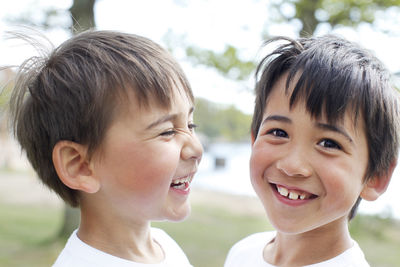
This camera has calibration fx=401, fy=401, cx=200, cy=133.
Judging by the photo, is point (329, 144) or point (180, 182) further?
point (180, 182)

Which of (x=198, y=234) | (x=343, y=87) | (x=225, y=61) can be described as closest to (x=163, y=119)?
(x=343, y=87)

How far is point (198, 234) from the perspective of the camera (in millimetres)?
4375

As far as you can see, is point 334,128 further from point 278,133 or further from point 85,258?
point 85,258

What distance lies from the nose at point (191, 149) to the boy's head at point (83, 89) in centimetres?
13

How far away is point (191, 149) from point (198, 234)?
10.9 ft

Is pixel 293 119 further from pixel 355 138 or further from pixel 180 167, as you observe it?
pixel 180 167

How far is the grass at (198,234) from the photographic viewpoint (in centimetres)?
365

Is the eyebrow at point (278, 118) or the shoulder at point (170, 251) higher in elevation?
the eyebrow at point (278, 118)

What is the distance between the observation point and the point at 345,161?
1060 mm

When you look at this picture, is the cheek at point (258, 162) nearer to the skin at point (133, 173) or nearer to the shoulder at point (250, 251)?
the skin at point (133, 173)

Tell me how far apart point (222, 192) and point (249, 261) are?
15.6 ft

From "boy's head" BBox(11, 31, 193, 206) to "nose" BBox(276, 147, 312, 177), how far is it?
14.8 inches

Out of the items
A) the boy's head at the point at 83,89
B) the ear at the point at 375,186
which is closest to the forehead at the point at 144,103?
the boy's head at the point at 83,89

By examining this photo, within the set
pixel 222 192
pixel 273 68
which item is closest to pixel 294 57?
pixel 273 68
